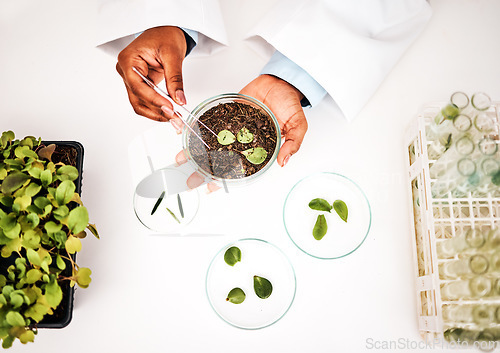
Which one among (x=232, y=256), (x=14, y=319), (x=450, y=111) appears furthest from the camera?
(x=232, y=256)

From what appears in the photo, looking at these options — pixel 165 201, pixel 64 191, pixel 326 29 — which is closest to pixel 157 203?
pixel 165 201

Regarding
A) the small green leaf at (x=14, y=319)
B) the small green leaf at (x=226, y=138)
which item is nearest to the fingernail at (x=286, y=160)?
the small green leaf at (x=226, y=138)

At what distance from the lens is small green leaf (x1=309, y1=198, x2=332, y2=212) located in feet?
2.46

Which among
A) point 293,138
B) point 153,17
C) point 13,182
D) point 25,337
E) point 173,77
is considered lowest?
point 25,337

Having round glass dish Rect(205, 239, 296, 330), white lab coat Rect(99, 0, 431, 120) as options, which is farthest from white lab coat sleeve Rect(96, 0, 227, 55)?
round glass dish Rect(205, 239, 296, 330)

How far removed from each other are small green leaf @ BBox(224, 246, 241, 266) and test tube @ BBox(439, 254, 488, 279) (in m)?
0.35

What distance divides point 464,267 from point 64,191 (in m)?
0.59

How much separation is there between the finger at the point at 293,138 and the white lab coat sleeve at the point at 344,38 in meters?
0.08

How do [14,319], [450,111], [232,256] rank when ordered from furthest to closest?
[232,256]
[450,111]
[14,319]

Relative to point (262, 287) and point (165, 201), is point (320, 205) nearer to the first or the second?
point (262, 287)

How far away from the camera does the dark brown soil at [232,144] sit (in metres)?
0.67

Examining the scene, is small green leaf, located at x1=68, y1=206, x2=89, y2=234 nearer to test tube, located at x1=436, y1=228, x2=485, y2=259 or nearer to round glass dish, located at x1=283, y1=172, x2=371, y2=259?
round glass dish, located at x1=283, y1=172, x2=371, y2=259

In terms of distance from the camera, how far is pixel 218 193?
77cm

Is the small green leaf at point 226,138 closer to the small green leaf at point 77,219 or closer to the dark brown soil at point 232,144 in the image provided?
the dark brown soil at point 232,144
